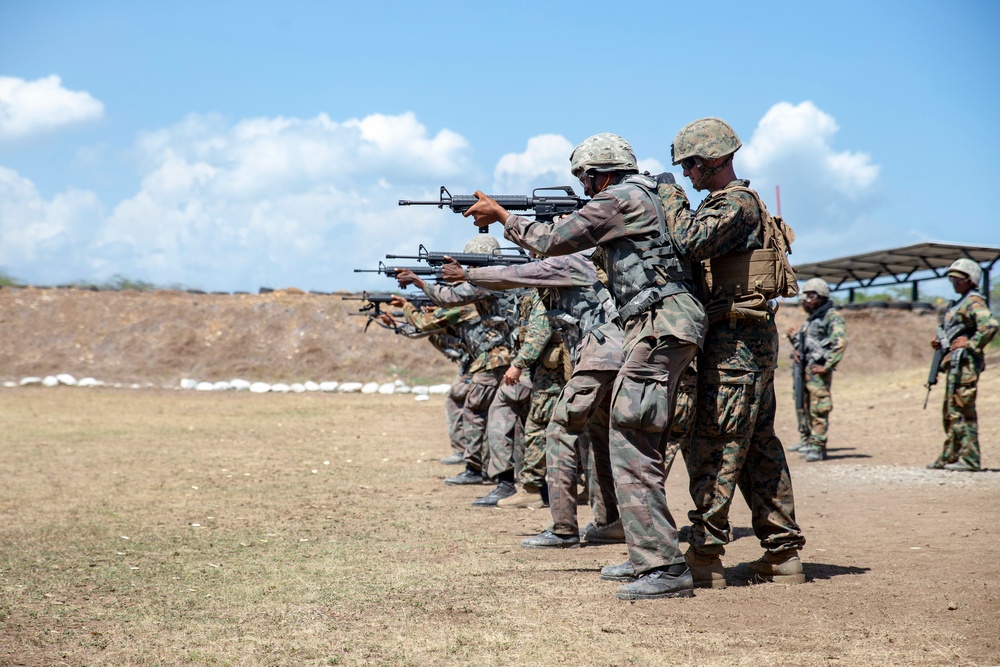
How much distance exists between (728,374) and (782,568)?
1180mm

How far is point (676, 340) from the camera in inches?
207

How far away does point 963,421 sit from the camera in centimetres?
1123

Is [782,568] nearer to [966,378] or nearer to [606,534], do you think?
[606,534]

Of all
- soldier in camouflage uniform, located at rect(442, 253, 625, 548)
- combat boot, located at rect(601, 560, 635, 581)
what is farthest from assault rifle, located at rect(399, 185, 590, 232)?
combat boot, located at rect(601, 560, 635, 581)

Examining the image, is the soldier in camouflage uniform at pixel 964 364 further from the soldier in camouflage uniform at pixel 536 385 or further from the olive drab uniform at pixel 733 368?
the olive drab uniform at pixel 733 368

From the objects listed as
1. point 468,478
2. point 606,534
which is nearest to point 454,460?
point 468,478

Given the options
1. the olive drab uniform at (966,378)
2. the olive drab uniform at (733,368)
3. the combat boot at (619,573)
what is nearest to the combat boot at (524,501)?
the combat boot at (619,573)

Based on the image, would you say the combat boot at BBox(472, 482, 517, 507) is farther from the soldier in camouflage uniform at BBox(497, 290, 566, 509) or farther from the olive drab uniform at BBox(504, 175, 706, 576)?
the olive drab uniform at BBox(504, 175, 706, 576)

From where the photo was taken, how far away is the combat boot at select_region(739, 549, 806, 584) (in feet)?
18.6

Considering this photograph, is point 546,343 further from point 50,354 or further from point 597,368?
point 50,354

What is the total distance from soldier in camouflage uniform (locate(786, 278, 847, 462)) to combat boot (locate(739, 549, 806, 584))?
7731mm

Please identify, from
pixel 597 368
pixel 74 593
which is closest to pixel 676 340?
pixel 597 368

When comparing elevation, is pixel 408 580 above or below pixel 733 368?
below

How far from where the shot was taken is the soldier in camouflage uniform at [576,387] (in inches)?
256
